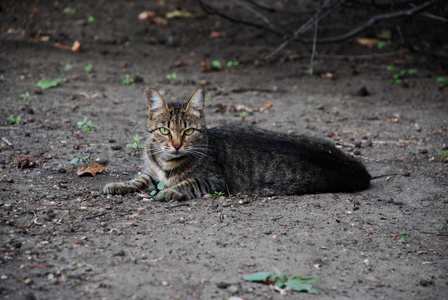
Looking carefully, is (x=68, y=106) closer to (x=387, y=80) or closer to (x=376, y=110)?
(x=376, y=110)

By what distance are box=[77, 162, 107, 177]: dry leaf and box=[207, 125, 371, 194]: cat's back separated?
4.16 feet

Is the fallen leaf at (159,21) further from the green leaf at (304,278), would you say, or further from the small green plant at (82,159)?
the green leaf at (304,278)

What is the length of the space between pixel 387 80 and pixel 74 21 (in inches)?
282

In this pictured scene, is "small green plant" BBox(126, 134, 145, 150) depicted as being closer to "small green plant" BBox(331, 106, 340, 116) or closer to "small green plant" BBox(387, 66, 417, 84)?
"small green plant" BBox(331, 106, 340, 116)

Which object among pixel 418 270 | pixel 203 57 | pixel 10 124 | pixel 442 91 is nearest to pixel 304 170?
pixel 418 270

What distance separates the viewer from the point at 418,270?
11.7 feet

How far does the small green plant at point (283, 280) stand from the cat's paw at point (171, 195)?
1617 mm

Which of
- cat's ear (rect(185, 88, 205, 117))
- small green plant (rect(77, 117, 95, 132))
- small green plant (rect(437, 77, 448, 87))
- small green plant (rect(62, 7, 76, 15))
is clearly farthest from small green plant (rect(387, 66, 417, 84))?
small green plant (rect(62, 7, 76, 15))

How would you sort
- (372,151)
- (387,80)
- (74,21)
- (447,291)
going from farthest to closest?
(74,21) → (387,80) → (372,151) → (447,291)

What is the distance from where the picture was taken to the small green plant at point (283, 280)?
3197mm

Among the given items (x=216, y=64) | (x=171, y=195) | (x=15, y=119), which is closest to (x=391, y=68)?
(x=216, y=64)

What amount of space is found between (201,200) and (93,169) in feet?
4.49

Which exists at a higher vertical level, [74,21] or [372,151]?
[74,21]

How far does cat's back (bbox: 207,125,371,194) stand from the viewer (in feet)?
16.7
